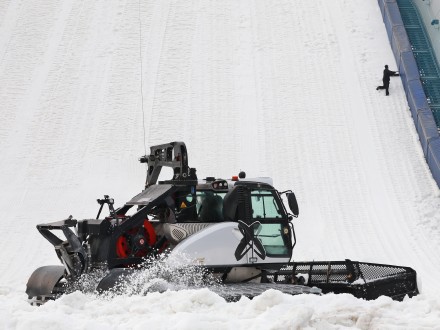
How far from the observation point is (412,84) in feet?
55.3

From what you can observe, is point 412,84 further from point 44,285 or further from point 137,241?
point 44,285

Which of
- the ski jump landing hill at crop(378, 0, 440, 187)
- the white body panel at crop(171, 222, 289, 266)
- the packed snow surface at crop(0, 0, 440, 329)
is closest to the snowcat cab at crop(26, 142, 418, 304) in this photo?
the white body panel at crop(171, 222, 289, 266)

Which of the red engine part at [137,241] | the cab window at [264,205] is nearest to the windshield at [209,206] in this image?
the cab window at [264,205]

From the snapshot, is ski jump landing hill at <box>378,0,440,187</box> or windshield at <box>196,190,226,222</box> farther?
ski jump landing hill at <box>378,0,440,187</box>

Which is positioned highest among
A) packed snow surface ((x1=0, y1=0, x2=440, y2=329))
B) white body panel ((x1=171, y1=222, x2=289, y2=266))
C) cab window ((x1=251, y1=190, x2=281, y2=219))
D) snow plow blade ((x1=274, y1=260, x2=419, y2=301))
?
packed snow surface ((x1=0, y1=0, x2=440, y2=329))

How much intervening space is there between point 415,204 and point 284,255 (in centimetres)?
682

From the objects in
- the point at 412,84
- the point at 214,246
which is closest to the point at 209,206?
the point at 214,246

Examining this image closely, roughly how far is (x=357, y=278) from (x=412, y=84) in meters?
10.4

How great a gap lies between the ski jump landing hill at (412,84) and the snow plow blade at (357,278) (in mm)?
7162

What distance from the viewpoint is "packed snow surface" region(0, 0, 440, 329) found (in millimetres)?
13320

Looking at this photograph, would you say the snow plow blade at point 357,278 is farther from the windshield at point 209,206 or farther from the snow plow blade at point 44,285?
the snow plow blade at point 44,285

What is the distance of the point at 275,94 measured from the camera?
18.0m

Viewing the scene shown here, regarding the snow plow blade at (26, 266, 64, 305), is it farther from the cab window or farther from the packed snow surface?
the cab window

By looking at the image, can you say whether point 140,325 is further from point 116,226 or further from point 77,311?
point 116,226
